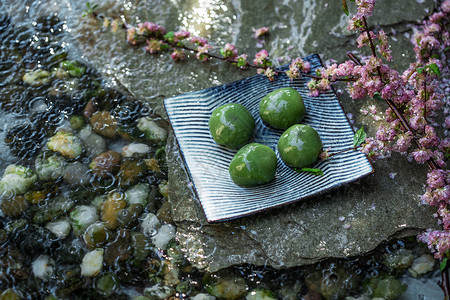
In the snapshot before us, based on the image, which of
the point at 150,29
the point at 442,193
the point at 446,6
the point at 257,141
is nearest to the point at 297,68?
the point at 257,141

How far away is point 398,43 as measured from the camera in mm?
3541

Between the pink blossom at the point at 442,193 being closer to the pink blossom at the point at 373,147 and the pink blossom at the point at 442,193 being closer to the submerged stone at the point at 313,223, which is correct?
the submerged stone at the point at 313,223

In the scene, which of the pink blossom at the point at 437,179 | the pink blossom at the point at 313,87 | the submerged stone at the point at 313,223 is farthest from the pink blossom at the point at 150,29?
the pink blossom at the point at 437,179

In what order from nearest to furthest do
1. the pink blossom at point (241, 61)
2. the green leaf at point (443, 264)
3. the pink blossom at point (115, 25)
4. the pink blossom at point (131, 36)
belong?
1. the green leaf at point (443, 264)
2. the pink blossom at point (241, 61)
3. the pink blossom at point (131, 36)
4. the pink blossom at point (115, 25)

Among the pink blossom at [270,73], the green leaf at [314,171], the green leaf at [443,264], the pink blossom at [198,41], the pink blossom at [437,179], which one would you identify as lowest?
the green leaf at [443,264]

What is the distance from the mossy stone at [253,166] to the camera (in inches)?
101

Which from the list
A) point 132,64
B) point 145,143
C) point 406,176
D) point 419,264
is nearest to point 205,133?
point 145,143

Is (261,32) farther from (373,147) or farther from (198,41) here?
(373,147)

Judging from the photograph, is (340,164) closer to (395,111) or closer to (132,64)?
(395,111)

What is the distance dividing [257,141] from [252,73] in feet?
2.54

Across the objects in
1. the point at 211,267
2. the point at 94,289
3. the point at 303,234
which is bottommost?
the point at 94,289

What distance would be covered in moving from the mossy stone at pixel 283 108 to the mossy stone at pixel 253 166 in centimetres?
26

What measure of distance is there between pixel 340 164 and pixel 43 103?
2369 mm

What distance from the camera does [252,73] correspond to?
3.44m
